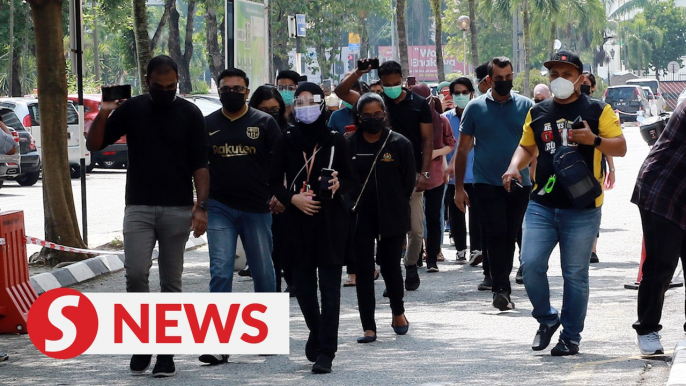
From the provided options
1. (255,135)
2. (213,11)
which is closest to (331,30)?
(213,11)

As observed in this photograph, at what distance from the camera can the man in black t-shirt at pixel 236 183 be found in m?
8.09

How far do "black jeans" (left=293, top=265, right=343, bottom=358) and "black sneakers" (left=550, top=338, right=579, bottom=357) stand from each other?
1.38 m

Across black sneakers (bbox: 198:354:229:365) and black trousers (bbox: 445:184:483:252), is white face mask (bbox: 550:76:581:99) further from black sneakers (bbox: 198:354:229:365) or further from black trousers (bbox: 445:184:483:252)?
black trousers (bbox: 445:184:483:252)

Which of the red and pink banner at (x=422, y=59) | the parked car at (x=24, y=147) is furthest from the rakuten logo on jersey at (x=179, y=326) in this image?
the red and pink banner at (x=422, y=59)

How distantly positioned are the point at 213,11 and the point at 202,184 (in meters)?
39.4

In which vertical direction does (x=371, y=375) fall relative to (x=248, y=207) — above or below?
below

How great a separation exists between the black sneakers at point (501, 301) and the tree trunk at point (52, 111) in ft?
16.9

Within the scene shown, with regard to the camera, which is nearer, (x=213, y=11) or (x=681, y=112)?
(x=681, y=112)

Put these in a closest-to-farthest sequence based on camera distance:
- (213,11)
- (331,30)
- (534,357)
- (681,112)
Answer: (681,112) → (534,357) → (213,11) → (331,30)

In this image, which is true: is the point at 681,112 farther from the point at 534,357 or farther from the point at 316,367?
the point at 316,367

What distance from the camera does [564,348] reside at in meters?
7.79

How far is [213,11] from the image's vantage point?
4631 centimetres

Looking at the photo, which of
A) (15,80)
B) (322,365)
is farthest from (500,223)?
(15,80)

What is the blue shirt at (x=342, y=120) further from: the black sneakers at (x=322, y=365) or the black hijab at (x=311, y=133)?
the black sneakers at (x=322, y=365)
